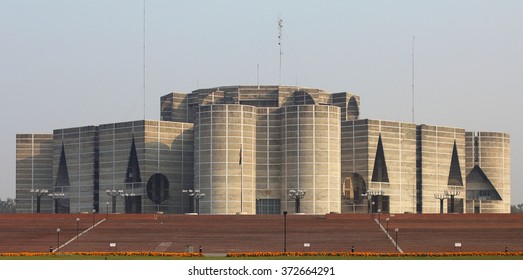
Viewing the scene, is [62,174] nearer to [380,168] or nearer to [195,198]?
[195,198]

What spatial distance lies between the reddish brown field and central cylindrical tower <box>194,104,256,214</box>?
32.6m

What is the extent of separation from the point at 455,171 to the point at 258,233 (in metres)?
77.5

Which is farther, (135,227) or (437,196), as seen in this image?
(437,196)

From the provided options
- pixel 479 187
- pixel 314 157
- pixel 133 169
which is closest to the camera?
pixel 314 157

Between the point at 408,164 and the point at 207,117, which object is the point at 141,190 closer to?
the point at 207,117

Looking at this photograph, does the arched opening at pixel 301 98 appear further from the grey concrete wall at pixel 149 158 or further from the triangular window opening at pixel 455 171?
the triangular window opening at pixel 455 171

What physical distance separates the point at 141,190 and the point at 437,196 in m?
47.9

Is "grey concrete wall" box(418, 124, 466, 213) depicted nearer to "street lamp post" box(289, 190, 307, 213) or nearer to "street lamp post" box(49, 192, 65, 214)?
"street lamp post" box(289, 190, 307, 213)

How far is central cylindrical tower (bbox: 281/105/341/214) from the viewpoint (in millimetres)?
153875

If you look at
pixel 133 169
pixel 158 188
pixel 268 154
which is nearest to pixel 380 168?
pixel 268 154

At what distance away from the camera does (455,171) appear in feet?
579

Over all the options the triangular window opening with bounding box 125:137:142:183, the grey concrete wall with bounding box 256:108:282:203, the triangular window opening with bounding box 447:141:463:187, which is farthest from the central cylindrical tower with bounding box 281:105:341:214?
the triangular window opening with bounding box 447:141:463:187
